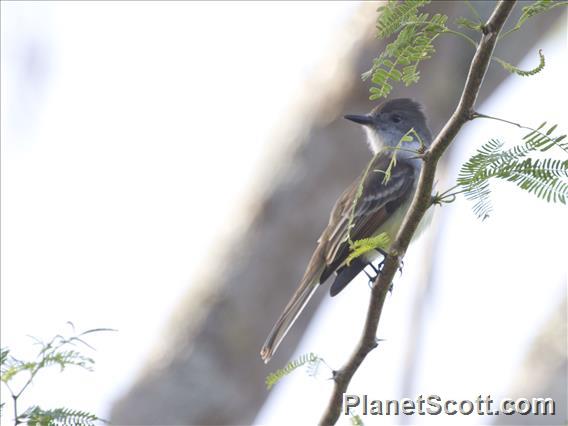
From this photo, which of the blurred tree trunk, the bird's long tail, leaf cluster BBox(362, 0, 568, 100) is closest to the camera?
leaf cluster BBox(362, 0, 568, 100)

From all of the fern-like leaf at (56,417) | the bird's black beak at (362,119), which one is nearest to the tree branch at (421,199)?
the fern-like leaf at (56,417)

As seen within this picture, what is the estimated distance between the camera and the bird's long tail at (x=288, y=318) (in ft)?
14.9

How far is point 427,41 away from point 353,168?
4145 millimetres

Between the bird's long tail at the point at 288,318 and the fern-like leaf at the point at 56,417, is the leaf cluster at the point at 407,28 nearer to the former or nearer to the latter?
the fern-like leaf at the point at 56,417

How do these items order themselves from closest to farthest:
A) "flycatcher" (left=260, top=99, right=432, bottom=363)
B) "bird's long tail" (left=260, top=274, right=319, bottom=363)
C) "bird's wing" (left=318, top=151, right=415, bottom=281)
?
1. "bird's long tail" (left=260, top=274, right=319, bottom=363)
2. "flycatcher" (left=260, top=99, right=432, bottom=363)
3. "bird's wing" (left=318, top=151, right=415, bottom=281)

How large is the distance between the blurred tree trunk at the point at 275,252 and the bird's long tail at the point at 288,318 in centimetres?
121

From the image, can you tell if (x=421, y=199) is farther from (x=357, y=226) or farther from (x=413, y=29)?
(x=357, y=226)

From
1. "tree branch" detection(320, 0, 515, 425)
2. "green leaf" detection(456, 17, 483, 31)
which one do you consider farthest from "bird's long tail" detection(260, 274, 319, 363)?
"green leaf" detection(456, 17, 483, 31)

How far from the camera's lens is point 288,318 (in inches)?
187

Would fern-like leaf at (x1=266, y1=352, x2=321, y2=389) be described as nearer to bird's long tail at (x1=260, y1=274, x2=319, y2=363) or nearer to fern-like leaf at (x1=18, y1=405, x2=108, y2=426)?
fern-like leaf at (x1=18, y1=405, x2=108, y2=426)

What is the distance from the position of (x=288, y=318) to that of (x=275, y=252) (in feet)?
5.45

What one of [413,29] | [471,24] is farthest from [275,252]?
[471,24]

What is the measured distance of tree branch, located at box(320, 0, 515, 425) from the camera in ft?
7.60

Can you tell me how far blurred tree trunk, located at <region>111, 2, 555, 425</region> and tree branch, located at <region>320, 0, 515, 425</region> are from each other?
3.18 metres
